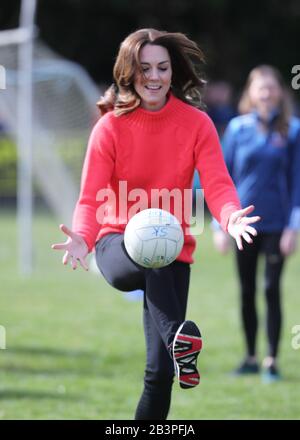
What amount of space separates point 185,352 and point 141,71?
1397 millimetres

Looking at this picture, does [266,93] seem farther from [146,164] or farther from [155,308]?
[155,308]

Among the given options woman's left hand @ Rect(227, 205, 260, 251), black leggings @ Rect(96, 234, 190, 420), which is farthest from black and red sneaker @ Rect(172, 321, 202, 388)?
woman's left hand @ Rect(227, 205, 260, 251)

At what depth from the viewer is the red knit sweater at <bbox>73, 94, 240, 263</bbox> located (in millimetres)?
4652

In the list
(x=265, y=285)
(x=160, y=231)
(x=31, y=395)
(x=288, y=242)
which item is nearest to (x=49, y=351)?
(x=31, y=395)

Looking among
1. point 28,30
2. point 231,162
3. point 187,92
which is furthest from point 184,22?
point 187,92

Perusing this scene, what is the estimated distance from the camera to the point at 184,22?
2927cm

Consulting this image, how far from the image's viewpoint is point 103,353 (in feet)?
25.6

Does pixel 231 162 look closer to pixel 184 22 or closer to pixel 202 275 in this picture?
pixel 202 275

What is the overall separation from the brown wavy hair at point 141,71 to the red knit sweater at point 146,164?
118mm

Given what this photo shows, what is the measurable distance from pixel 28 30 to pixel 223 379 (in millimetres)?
7284

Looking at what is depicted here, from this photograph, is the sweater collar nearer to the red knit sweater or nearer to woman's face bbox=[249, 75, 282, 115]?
the red knit sweater

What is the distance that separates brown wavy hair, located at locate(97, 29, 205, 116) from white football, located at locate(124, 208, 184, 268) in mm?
620

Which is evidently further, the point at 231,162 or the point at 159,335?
the point at 231,162

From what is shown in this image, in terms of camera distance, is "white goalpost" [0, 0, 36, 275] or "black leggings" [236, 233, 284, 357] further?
"white goalpost" [0, 0, 36, 275]
